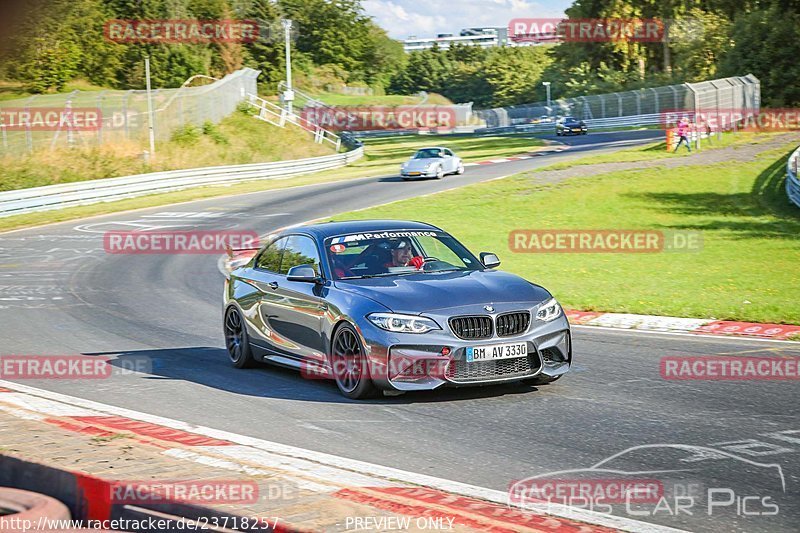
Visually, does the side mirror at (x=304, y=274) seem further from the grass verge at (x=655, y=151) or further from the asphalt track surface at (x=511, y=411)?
the grass verge at (x=655, y=151)

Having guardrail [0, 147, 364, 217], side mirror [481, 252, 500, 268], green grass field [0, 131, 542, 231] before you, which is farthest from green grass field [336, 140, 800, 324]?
guardrail [0, 147, 364, 217]

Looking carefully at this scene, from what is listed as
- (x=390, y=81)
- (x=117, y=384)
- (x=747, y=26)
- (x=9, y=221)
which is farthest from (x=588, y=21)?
(x=117, y=384)

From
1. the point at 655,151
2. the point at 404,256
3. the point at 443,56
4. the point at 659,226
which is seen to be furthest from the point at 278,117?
the point at 443,56

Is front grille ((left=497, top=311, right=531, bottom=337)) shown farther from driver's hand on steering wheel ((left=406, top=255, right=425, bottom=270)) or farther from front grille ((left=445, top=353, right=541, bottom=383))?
driver's hand on steering wheel ((left=406, top=255, right=425, bottom=270))

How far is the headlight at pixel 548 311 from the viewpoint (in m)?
9.16

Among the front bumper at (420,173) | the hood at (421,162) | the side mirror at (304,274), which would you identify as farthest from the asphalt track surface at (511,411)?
the hood at (421,162)

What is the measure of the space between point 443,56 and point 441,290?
161 m

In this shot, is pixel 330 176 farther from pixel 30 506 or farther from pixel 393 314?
pixel 30 506

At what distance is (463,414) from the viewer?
8.47 m

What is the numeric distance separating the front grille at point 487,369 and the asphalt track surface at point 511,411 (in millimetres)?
246

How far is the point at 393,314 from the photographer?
8.87m

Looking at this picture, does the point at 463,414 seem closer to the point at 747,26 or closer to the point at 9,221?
the point at 9,221

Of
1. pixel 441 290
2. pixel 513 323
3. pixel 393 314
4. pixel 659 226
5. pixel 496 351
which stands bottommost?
pixel 659 226

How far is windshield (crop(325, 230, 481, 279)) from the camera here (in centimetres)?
1005
